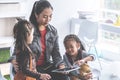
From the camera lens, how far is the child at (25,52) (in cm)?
173

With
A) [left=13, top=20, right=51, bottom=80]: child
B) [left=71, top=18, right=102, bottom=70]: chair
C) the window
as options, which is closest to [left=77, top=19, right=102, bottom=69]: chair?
[left=71, top=18, right=102, bottom=70]: chair

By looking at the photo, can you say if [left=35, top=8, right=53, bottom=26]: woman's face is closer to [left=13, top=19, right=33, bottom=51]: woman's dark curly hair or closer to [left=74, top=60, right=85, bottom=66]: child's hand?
[left=13, top=19, right=33, bottom=51]: woman's dark curly hair

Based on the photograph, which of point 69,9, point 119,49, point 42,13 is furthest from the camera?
point 69,9

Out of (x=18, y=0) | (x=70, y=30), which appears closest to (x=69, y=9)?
(x=70, y=30)

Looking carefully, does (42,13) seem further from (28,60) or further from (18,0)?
(18,0)

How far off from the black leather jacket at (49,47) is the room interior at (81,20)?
37.8 inches

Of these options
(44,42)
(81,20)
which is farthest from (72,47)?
(81,20)

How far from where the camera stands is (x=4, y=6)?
310 centimetres

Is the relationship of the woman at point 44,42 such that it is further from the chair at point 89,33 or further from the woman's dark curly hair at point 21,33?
the chair at point 89,33

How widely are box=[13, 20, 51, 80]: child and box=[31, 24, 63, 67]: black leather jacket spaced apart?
0.39ft

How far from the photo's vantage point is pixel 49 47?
2.01 m

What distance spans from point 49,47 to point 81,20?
164 cm

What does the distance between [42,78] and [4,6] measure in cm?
162

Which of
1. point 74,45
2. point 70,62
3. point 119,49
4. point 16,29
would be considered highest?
point 16,29
